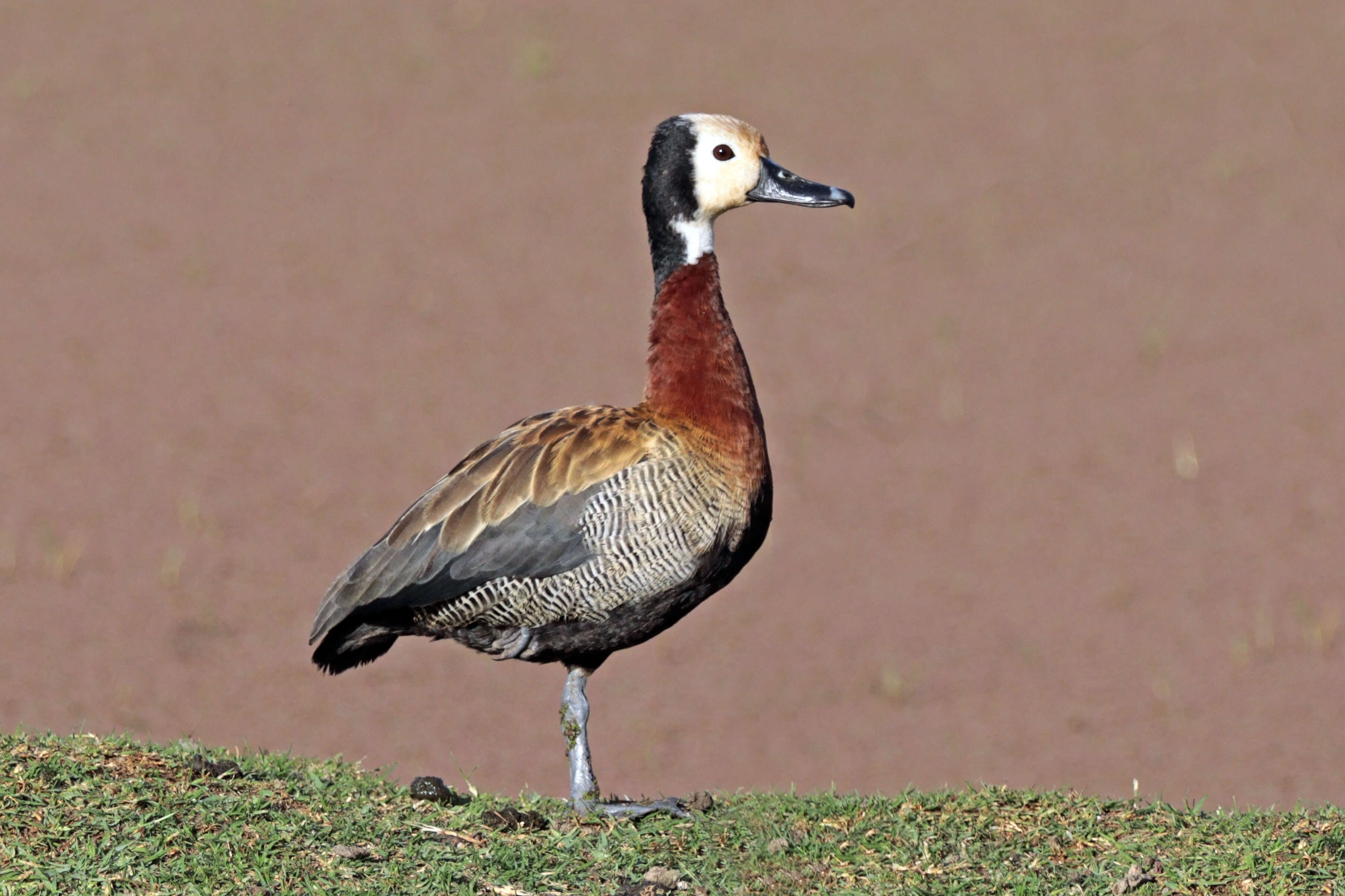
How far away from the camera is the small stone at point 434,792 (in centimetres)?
669

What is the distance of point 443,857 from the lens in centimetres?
609

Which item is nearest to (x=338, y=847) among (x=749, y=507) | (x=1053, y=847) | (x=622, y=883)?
(x=622, y=883)

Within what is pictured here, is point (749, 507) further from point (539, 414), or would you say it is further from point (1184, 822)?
point (1184, 822)

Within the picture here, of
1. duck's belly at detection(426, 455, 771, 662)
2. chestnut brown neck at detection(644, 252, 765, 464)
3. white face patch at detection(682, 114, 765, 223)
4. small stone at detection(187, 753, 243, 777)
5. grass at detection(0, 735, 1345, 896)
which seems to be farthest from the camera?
white face patch at detection(682, 114, 765, 223)

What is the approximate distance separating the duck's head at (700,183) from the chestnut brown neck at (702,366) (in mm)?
124

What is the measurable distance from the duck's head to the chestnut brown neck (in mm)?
A: 124

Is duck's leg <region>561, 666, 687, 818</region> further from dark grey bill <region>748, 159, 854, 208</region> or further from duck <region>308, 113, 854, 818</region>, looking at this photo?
dark grey bill <region>748, 159, 854, 208</region>

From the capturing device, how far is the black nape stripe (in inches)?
293

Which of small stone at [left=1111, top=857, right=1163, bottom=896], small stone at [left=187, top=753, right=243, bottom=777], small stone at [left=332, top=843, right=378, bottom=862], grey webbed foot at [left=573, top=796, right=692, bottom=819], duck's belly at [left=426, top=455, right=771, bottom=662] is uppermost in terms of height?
duck's belly at [left=426, top=455, right=771, bottom=662]

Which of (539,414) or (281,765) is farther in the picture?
(539,414)

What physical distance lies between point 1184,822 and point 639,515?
262 cm

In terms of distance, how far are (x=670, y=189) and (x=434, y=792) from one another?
9.46ft

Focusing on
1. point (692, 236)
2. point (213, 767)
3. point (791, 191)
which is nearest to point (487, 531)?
point (213, 767)

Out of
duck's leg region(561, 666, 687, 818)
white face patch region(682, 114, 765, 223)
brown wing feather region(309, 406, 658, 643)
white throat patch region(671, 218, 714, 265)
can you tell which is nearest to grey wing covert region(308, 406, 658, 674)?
brown wing feather region(309, 406, 658, 643)
